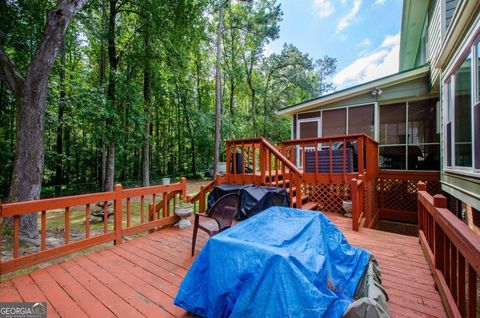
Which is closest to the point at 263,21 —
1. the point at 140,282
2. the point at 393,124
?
the point at 393,124

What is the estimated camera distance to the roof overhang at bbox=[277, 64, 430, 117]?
6.69 meters

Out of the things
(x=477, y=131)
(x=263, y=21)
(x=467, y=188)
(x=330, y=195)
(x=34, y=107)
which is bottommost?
(x=330, y=195)

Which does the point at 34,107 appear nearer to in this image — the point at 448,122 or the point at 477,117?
the point at 477,117

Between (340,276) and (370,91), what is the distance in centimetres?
718

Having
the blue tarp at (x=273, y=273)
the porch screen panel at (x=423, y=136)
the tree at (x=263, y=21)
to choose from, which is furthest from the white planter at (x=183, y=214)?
the tree at (x=263, y=21)

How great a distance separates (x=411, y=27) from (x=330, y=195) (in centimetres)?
759

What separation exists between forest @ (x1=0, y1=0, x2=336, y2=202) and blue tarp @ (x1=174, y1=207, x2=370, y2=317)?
4.90 m

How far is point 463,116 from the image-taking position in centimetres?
400

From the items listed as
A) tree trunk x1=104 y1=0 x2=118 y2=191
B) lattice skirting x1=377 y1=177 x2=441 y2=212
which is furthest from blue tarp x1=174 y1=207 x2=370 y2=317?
tree trunk x1=104 y1=0 x2=118 y2=191

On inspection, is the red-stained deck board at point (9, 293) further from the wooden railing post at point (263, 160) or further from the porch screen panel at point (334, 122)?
the porch screen panel at point (334, 122)

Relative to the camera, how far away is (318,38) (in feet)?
72.5

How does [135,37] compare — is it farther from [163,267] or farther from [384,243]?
[384,243]

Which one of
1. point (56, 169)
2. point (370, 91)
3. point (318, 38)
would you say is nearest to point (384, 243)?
point (370, 91)

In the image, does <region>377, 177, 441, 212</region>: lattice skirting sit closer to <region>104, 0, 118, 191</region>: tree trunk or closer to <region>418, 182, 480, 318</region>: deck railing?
<region>418, 182, 480, 318</region>: deck railing
